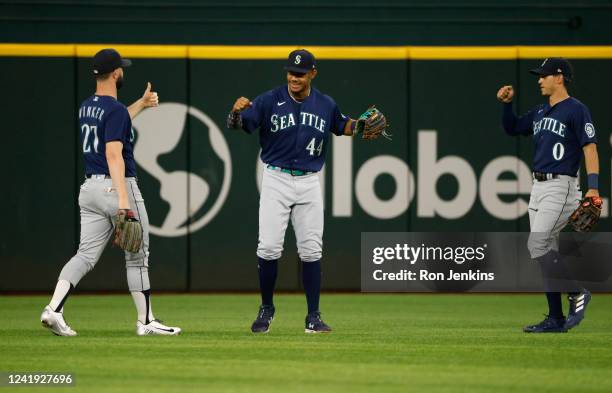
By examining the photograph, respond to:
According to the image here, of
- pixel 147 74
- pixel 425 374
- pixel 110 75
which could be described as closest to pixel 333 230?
pixel 147 74

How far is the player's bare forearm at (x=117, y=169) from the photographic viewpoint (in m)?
7.40

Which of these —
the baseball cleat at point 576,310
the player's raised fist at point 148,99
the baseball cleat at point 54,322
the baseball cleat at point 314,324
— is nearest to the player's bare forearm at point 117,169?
the player's raised fist at point 148,99

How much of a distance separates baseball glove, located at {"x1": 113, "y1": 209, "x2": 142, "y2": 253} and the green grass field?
0.60 m

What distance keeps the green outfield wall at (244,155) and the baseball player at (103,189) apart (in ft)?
15.3

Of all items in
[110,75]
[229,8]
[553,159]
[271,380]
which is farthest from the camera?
[229,8]

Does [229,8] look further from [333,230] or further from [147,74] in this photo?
[333,230]

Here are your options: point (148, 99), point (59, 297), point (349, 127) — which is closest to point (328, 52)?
point (349, 127)

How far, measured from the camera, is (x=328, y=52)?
1252cm

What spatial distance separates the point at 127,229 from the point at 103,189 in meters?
0.34

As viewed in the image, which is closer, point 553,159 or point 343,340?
point 343,340

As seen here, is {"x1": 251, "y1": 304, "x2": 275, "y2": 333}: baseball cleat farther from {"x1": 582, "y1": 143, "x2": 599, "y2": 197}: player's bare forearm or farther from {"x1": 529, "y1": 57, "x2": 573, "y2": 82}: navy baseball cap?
{"x1": 529, "y1": 57, "x2": 573, "y2": 82}: navy baseball cap

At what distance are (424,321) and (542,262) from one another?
4.77 ft

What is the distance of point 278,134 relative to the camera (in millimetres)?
8070

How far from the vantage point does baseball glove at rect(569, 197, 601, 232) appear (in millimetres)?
8188
